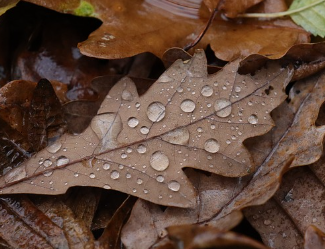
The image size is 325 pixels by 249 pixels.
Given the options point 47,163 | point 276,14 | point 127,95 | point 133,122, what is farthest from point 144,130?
point 276,14

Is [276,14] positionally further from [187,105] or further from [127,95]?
[127,95]

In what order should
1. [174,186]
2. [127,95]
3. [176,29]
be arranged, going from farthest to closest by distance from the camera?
1. [176,29]
2. [127,95]
3. [174,186]

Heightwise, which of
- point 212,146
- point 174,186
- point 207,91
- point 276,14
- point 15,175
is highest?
point 276,14

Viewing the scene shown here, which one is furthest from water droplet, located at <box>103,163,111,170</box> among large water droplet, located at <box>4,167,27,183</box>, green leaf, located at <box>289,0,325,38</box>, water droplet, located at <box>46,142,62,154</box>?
green leaf, located at <box>289,0,325,38</box>

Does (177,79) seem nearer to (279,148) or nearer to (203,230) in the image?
(279,148)

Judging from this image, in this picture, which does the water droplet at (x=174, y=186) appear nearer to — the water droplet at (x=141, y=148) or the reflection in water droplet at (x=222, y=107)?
the water droplet at (x=141, y=148)

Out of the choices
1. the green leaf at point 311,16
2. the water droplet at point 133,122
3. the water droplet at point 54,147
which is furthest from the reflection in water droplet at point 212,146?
the green leaf at point 311,16

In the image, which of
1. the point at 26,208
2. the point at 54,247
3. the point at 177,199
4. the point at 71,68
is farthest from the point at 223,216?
the point at 71,68

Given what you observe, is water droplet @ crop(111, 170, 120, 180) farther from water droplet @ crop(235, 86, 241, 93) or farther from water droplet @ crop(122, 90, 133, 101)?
water droplet @ crop(235, 86, 241, 93)
